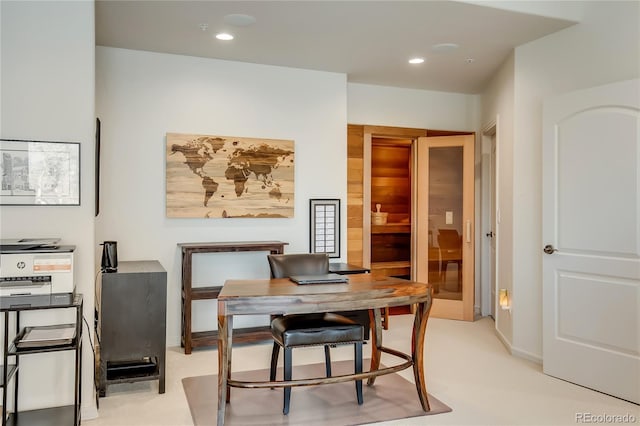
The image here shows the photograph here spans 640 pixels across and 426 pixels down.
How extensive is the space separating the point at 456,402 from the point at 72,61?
124 inches

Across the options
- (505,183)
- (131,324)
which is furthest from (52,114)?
(505,183)

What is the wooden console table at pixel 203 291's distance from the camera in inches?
164

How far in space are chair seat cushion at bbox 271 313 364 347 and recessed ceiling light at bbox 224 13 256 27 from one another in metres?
2.19

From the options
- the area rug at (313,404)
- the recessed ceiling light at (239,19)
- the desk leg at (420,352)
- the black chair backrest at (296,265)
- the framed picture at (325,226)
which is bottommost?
the area rug at (313,404)

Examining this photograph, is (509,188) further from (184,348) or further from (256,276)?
(184,348)

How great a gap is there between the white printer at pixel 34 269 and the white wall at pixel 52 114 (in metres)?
0.27

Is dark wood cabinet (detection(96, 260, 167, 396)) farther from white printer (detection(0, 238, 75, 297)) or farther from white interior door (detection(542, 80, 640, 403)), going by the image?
white interior door (detection(542, 80, 640, 403))

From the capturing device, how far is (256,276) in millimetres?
4723

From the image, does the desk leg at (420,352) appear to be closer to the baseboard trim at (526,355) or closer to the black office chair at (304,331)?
the black office chair at (304,331)

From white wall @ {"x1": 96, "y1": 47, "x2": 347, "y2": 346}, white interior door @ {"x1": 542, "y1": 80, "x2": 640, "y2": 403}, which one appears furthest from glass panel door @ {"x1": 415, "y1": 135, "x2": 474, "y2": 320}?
white interior door @ {"x1": 542, "y1": 80, "x2": 640, "y2": 403}

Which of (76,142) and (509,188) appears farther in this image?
(509,188)

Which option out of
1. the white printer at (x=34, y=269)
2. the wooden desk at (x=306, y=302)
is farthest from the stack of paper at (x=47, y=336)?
the wooden desk at (x=306, y=302)

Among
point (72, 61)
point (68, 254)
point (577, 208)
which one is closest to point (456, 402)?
point (577, 208)

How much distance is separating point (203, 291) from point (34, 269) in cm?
186
